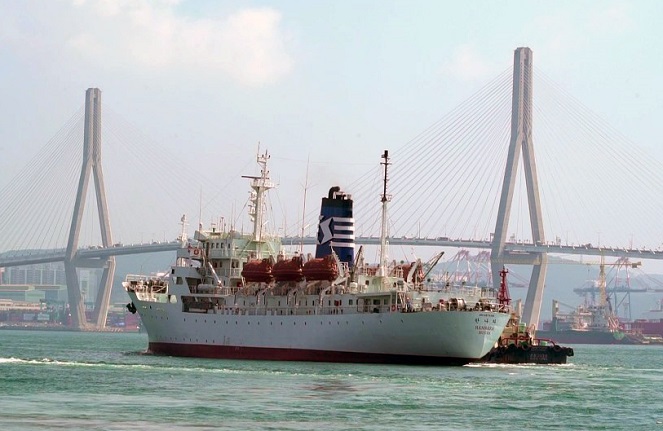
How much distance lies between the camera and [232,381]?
39.9m

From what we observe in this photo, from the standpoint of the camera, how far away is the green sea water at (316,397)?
30.0 metres

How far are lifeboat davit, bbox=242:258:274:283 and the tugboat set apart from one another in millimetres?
9208

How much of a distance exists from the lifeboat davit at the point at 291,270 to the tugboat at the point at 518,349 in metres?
7.85

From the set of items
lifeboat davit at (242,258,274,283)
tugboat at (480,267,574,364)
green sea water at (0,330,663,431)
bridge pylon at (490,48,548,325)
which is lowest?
green sea water at (0,330,663,431)

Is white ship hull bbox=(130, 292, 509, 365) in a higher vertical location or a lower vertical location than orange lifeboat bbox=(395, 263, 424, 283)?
lower

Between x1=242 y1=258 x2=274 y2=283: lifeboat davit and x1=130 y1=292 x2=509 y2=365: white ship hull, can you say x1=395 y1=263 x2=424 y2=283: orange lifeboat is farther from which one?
x1=242 y1=258 x2=274 y2=283: lifeboat davit

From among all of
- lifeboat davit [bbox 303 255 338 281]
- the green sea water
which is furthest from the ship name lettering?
lifeboat davit [bbox 303 255 338 281]

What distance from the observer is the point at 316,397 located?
3516cm

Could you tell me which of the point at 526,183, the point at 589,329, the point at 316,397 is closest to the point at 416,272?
the point at 316,397

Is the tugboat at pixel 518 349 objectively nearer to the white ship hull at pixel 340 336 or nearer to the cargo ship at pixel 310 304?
the cargo ship at pixel 310 304

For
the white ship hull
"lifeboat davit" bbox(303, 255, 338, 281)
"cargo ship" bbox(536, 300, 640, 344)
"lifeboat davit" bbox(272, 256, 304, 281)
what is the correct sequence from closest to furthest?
1. the white ship hull
2. "lifeboat davit" bbox(303, 255, 338, 281)
3. "lifeboat davit" bbox(272, 256, 304, 281)
4. "cargo ship" bbox(536, 300, 640, 344)

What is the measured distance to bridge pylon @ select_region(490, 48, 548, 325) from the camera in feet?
311

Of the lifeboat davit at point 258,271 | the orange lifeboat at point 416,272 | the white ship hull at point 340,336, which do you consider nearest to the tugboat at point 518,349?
the white ship hull at point 340,336

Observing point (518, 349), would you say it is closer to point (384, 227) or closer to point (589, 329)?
point (384, 227)
